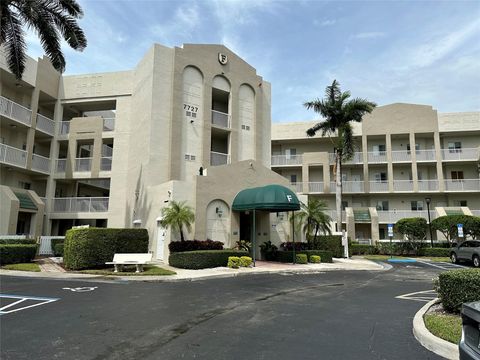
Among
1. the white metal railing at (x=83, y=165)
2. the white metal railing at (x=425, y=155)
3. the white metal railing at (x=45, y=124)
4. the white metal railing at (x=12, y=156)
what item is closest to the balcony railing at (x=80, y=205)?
the white metal railing at (x=83, y=165)

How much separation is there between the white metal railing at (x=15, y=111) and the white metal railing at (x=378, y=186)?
34.3 meters

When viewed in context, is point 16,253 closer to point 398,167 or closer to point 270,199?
point 270,199

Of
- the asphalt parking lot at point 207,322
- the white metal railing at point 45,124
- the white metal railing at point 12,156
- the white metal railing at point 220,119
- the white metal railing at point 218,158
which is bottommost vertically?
the asphalt parking lot at point 207,322

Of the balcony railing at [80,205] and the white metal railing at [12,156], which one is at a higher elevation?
the white metal railing at [12,156]

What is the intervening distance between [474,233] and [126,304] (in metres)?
32.3

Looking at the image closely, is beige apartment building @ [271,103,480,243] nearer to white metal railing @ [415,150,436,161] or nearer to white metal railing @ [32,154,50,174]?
white metal railing @ [415,150,436,161]

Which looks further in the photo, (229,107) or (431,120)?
(431,120)

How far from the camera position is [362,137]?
140 feet

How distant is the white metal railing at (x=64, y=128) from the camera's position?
30.7 metres

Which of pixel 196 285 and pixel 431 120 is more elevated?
pixel 431 120

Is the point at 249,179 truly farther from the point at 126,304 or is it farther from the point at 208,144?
the point at 126,304

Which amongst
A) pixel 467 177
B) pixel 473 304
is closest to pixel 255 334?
pixel 473 304

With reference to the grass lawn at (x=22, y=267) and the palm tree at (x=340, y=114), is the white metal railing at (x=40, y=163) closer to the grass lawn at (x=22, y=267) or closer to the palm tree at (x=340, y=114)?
the grass lawn at (x=22, y=267)

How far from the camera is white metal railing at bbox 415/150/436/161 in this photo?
134 ft
